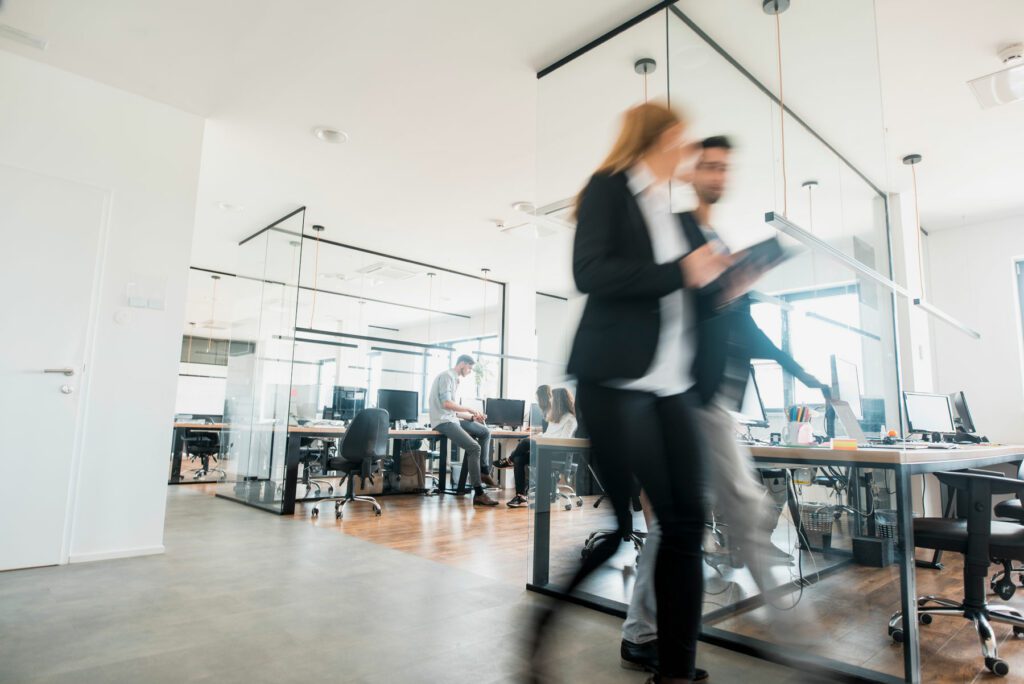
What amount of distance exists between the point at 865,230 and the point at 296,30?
3.42m

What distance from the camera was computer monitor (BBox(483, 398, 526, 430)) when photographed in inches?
287

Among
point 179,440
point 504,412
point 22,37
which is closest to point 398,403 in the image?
point 504,412

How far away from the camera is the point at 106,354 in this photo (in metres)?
3.49

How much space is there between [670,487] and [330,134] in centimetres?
415

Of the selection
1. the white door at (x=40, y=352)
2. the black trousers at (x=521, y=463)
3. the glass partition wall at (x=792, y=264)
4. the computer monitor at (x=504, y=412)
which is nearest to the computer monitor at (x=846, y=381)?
the glass partition wall at (x=792, y=264)

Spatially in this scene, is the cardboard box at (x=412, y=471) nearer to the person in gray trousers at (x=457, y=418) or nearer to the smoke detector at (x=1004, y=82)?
the person in gray trousers at (x=457, y=418)

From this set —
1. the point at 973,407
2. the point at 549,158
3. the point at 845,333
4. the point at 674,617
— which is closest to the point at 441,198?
the point at 549,158

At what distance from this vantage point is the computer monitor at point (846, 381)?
219 cm

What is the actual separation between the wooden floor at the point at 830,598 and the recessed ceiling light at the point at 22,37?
3.53 meters

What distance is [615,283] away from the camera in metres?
1.13

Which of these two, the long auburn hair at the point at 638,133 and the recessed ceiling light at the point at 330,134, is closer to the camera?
the long auburn hair at the point at 638,133

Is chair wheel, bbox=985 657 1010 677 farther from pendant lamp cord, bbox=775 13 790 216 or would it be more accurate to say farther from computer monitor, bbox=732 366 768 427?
pendant lamp cord, bbox=775 13 790 216

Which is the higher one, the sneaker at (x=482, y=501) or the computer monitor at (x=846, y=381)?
the computer monitor at (x=846, y=381)

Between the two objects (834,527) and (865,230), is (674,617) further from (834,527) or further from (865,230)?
(865,230)
